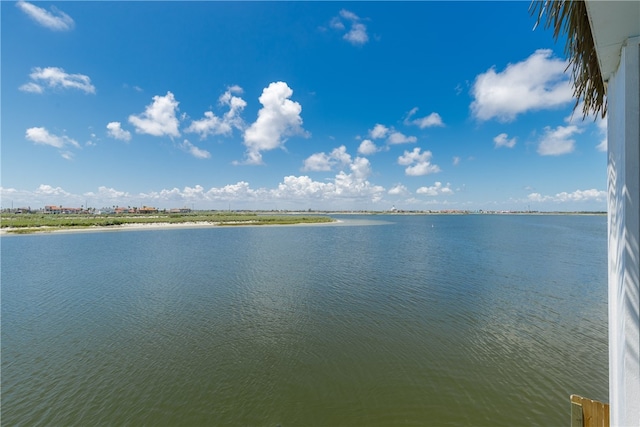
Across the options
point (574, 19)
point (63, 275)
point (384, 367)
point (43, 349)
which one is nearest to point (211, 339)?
point (43, 349)

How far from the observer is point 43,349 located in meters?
10.2

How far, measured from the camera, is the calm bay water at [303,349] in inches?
286

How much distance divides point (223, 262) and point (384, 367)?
69.4 ft

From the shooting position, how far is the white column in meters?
2.53

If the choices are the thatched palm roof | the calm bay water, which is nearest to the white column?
the thatched palm roof

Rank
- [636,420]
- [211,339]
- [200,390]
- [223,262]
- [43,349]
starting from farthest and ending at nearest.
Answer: [223,262]
[211,339]
[43,349]
[200,390]
[636,420]

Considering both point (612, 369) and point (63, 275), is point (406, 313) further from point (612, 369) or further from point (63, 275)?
point (63, 275)

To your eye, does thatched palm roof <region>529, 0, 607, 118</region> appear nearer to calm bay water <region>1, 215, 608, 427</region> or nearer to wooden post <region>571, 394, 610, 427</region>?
wooden post <region>571, 394, 610, 427</region>

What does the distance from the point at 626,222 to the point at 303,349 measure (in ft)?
32.7

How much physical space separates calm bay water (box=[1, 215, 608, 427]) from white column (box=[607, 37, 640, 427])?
5278 millimetres

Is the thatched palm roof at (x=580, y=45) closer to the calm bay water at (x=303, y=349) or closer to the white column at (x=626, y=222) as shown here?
the white column at (x=626, y=222)

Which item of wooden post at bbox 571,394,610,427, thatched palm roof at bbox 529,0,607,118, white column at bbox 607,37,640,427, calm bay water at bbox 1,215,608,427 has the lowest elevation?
calm bay water at bbox 1,215,608,427

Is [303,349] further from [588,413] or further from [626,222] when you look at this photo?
[626,222]

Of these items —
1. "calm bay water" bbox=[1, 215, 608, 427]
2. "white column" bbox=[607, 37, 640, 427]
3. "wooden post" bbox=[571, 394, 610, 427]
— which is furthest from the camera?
"calm bay water" bbox=[1, 215, 608, 427]
